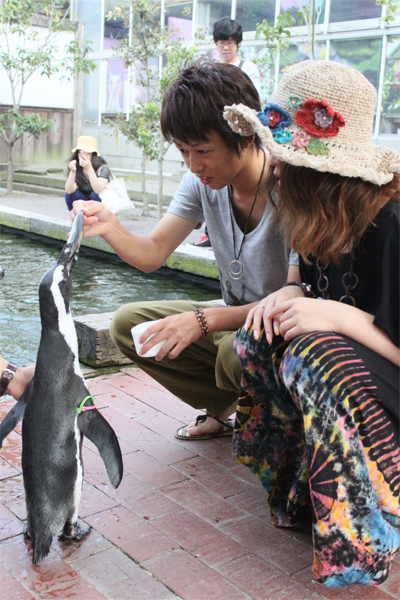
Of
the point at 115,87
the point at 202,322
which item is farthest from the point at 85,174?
the point at 115,87

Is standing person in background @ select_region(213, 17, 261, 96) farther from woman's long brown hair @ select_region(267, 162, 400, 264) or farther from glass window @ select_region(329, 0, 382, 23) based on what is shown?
woman's long brown hair @ select_region(267, 162, 400, 264)

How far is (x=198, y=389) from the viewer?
2.59 meters

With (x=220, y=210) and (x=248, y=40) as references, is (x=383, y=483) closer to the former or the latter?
(x=220, y=210)

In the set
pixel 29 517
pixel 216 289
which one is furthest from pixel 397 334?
pixel 216 289

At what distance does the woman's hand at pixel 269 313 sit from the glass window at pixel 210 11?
10.5 metres

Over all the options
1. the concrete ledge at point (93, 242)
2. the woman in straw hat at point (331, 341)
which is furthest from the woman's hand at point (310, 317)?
the concrete ledge at point (93, 242)

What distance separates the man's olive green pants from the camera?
247cm

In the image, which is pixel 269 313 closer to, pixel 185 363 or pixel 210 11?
pixel 185 363

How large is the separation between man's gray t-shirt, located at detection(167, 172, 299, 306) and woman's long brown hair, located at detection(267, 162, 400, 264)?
48cm

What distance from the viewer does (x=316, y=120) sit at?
174cm

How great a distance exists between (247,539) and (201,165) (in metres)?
1.27

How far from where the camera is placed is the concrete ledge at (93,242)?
6.23 meters

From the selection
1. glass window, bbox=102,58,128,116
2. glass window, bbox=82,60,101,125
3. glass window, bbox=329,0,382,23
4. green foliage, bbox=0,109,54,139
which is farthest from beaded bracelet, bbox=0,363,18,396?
glass window, bbox=82,60,101,125

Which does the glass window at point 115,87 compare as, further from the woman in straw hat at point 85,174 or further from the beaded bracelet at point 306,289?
the beaded bracelet at point 306,289
